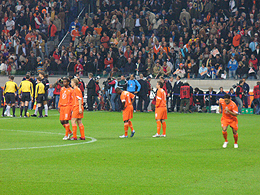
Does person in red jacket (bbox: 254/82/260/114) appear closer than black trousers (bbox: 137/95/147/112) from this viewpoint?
Yes

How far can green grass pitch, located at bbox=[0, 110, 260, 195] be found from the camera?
7.46 meters

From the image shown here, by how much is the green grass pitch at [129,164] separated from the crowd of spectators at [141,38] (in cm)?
1362

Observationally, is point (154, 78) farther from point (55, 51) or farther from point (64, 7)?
point (64, 7)

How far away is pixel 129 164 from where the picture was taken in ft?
31.7

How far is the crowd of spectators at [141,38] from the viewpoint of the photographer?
29.4 m

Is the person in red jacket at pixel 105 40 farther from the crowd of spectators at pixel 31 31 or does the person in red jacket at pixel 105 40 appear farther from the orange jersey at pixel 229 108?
the orange jersey at pixel 229 108

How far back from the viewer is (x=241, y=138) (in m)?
15.0

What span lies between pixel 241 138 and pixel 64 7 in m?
25.8

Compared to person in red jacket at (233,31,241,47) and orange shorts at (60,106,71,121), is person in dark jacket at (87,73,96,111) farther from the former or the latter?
orange shorts at (60,106,71,121)

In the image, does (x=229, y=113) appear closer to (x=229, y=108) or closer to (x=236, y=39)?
(x=229, y=108)

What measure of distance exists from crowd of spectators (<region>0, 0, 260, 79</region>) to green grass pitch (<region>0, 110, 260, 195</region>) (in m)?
13.6

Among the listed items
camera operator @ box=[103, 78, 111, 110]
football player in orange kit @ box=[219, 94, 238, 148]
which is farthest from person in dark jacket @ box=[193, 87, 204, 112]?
football player in orange kit @ box=[219, 94, 238, 148]

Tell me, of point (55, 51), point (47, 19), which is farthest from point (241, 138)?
point (47, 19)

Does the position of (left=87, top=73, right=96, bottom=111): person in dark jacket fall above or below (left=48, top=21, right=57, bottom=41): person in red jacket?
below
